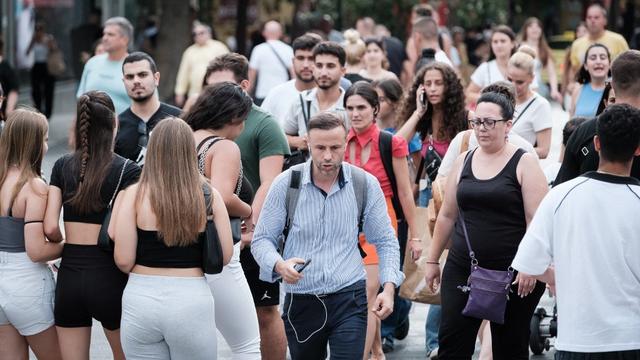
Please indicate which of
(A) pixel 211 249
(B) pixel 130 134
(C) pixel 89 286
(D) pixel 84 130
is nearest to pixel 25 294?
(C) pixel 89 286

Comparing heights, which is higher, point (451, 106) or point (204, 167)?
point (451, 106)

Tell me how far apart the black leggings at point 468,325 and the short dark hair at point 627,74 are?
1.09 metres

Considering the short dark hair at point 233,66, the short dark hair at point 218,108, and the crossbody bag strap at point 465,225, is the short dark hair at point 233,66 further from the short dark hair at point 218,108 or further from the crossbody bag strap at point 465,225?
the crossbody bag strap at point 465,225

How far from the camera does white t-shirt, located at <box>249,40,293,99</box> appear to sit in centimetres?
1494

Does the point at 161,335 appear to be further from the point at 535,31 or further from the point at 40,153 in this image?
the point at 535,31

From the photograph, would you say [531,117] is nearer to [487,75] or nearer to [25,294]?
[487,75]

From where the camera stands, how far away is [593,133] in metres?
6.31

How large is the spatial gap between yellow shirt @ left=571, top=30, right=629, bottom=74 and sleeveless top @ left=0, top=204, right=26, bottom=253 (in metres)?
9.01

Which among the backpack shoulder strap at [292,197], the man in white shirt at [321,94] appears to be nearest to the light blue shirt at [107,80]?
the man in white shirt at [321,94]

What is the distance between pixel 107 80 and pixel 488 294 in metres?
5.50

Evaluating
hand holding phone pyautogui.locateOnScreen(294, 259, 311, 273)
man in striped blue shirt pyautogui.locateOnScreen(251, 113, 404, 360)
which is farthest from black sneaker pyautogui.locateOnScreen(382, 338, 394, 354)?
hand holding phone pyautogui.locateOnScreen(294, 259, 311, 273)

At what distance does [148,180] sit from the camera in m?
5.79

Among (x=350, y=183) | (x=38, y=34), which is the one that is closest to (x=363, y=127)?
(x=350, y=183)

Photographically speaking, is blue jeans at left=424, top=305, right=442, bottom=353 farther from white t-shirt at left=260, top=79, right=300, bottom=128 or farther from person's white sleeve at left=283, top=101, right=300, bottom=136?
white t-shirt at left=260, top=79, right=300, bottom=128
